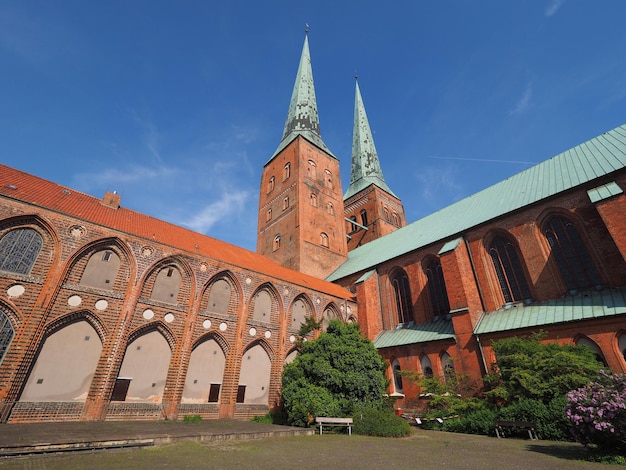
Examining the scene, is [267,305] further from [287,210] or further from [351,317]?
[287,210]

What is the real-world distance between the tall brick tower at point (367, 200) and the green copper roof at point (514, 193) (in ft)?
37.0

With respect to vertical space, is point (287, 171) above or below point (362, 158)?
below

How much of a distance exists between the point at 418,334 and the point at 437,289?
10.8 feet

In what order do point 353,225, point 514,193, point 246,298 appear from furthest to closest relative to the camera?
point 353,225 < point 514,193 < point 246,298

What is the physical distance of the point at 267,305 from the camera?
1716 cm

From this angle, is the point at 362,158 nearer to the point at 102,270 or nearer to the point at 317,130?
the point at 317,130

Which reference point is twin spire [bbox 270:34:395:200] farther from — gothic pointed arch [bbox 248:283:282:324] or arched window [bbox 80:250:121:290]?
arched window [bbox 80:250:121:290]

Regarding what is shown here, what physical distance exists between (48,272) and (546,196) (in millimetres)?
22125

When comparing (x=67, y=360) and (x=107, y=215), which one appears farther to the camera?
(x=107, y=215)

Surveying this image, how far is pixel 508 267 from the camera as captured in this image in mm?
16438

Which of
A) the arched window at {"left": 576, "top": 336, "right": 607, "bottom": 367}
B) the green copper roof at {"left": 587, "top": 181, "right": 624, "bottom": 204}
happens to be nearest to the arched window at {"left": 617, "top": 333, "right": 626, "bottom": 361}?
the arched window at {"left": 576, "top": 336, "right": 607, "bottom": 367}

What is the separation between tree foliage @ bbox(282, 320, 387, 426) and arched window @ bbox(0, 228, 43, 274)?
10643 millimetres

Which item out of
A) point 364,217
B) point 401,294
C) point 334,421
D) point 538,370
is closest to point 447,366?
point 538,370

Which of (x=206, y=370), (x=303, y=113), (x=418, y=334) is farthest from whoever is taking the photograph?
(x=303, y=113)
